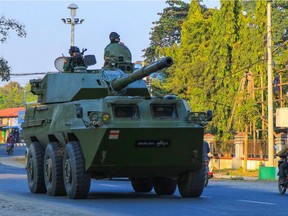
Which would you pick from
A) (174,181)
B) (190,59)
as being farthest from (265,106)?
(174,181)

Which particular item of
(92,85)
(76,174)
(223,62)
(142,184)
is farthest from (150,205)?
(223,62)

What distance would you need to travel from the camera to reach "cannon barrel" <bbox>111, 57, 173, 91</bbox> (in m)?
16.5

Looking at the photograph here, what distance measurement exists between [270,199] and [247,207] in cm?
302

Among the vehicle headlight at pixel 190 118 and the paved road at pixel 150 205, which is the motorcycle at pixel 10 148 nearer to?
the paved road at pixel 150 205

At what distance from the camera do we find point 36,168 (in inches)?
819

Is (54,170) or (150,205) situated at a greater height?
(54,170)

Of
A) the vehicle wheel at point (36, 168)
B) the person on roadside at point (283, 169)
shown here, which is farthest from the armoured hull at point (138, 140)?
the person on roadside at point (283, 169)

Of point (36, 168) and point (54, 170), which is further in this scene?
point (36, 168)

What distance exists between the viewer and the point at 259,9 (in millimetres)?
50875

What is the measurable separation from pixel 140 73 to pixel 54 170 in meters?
3.16

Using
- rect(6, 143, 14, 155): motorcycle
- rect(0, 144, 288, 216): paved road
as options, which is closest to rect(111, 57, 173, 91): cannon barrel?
rect(0, 144, 288, 216): paved road

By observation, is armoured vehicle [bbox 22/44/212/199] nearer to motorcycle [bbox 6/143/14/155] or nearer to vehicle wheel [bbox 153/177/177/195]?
vehicle wheel [bbox 153/177/177/195]

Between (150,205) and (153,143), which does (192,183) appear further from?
(150,205)

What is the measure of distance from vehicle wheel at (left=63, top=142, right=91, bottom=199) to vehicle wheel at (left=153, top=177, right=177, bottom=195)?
279cm
